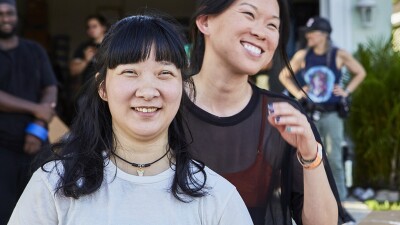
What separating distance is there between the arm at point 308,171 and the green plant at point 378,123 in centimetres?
614

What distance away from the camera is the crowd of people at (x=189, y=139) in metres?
2.29

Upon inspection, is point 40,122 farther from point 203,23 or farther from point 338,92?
point 338,92

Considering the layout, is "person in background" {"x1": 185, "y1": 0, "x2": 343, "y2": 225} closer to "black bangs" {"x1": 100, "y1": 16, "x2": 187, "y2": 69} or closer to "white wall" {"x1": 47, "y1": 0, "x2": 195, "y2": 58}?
"black bangs" {"x1": 100, "y1": 16, "x2": 187, "y2": 69}

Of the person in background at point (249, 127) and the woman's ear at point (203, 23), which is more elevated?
the woman's ear at point (203, 23)

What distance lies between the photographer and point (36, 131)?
5504 mm

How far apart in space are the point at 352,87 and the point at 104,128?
6.26 m

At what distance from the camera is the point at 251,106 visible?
311 cm

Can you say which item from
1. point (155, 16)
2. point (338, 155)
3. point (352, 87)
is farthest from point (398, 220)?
point (155, 16)

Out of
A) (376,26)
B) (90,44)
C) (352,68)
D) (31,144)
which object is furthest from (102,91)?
(376,26)

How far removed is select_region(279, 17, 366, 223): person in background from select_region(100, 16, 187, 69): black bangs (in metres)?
5.62

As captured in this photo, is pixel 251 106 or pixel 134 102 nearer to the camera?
pixel 134 102

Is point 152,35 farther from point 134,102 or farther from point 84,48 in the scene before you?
A: point 84,48

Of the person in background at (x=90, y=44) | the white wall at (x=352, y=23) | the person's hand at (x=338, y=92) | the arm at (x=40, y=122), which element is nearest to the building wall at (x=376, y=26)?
the white wall at (x=352, y=23)

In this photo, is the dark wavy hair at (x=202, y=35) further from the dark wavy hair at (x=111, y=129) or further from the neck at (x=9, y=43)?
the neck at (x=9, y=43)
